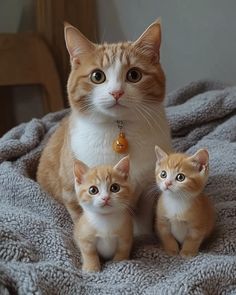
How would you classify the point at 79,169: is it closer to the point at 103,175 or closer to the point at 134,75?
the point at 103,175

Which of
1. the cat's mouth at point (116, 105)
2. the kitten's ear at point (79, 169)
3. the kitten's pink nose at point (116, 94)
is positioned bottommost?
the kitten's ear at point (79, 169)

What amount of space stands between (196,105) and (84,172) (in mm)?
775

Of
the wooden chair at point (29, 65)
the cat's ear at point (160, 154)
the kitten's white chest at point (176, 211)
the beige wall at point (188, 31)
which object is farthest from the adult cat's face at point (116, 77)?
the wooden chair at point (29, 65)

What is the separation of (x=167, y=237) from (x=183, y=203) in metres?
0.09

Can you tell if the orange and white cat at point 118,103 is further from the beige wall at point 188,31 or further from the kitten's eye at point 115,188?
the beige wall at point 188,31

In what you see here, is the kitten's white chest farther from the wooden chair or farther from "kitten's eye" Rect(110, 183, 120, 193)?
the wooden chair

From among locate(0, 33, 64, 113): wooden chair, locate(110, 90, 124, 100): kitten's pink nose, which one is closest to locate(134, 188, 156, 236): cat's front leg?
locate(110, 90, 124, 100): kitten's pink nose

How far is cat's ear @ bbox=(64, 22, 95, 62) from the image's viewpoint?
110 cm

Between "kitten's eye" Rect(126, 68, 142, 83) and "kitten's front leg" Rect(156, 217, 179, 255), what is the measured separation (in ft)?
0.95

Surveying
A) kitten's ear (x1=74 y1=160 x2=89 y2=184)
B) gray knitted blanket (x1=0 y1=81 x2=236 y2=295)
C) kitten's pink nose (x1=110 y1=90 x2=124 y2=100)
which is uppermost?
kitten's pink nose (x1=110 y1=90 x2=124 y2=100)

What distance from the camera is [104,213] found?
3.22 feet

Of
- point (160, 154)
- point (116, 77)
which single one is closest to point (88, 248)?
point (160, 154)

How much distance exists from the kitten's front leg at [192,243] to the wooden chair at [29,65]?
1361 mm

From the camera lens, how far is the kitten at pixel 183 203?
38.7 inches
